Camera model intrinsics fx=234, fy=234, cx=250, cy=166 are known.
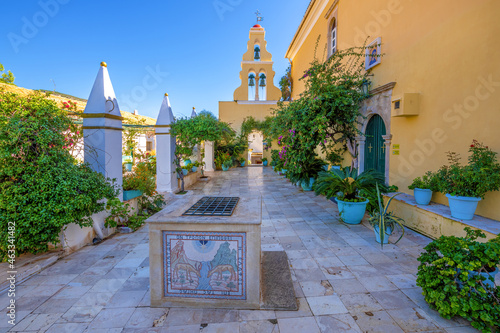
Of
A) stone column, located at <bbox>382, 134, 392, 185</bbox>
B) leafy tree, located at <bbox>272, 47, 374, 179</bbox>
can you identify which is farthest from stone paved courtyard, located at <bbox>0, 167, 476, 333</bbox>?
leafy tree, located at <bbox>272, 47, 374, 179</bbox>

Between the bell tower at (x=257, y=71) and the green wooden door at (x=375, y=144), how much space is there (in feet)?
31.9

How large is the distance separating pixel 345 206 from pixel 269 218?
1593mm

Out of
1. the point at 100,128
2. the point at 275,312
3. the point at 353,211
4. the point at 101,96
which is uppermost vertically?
the point at 101,96

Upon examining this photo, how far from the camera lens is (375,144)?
Result: 6250 mm

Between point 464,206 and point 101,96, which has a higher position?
point 101,96

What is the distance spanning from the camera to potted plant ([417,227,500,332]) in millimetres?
1866

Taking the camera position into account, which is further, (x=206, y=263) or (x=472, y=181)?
(x=472, y=181)

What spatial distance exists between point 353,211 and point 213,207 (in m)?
3.18

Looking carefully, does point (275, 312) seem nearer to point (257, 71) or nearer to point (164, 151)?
point (164, 151)

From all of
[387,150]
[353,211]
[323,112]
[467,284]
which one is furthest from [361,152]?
[467,284]

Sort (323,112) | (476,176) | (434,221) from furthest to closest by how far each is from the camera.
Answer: (323,112) → (434,221) → (476,176)

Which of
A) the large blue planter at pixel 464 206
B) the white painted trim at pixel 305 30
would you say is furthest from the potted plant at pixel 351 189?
the white painted trim at pixel 305 30

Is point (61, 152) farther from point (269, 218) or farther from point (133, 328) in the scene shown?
point (269, 218)

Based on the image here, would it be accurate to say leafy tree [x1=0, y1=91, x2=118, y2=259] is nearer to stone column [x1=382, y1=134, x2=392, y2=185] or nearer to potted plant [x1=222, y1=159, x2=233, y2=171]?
stone column [x1=382, y1=134, x2=392, y2=185]
